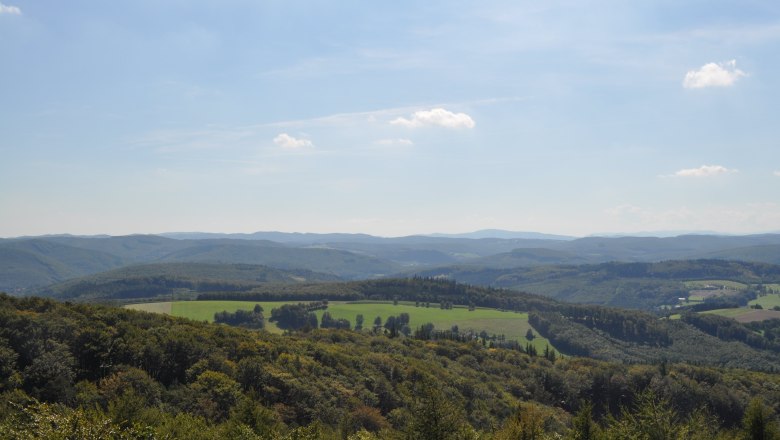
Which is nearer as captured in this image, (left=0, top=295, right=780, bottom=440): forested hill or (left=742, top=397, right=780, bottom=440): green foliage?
(left=0, top=295, right=780, bottom=440): forested hill

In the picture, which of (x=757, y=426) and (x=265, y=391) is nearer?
(x=757, y=426)

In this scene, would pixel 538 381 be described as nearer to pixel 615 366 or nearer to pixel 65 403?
pixel 615 366

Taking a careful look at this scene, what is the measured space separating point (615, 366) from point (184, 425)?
364ft

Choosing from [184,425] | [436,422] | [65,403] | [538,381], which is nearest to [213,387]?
[65,403]

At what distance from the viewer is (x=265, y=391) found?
68.5 meters

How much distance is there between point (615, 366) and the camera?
12612cm

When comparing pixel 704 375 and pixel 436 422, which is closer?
pixel 436 422

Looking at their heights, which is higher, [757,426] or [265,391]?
[757,426]

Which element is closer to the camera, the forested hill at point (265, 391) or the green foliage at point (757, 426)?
the forested hill at point (265, 391)

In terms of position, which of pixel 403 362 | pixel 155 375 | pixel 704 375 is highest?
pixel 155 375

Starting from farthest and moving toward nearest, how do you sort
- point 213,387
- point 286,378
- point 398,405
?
1. point 398,405
2. point 286,378
3. point 213,387

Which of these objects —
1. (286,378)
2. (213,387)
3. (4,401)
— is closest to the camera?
(4,401)

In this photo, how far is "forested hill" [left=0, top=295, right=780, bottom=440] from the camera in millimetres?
44219

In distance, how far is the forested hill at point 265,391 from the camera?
1741 inches
